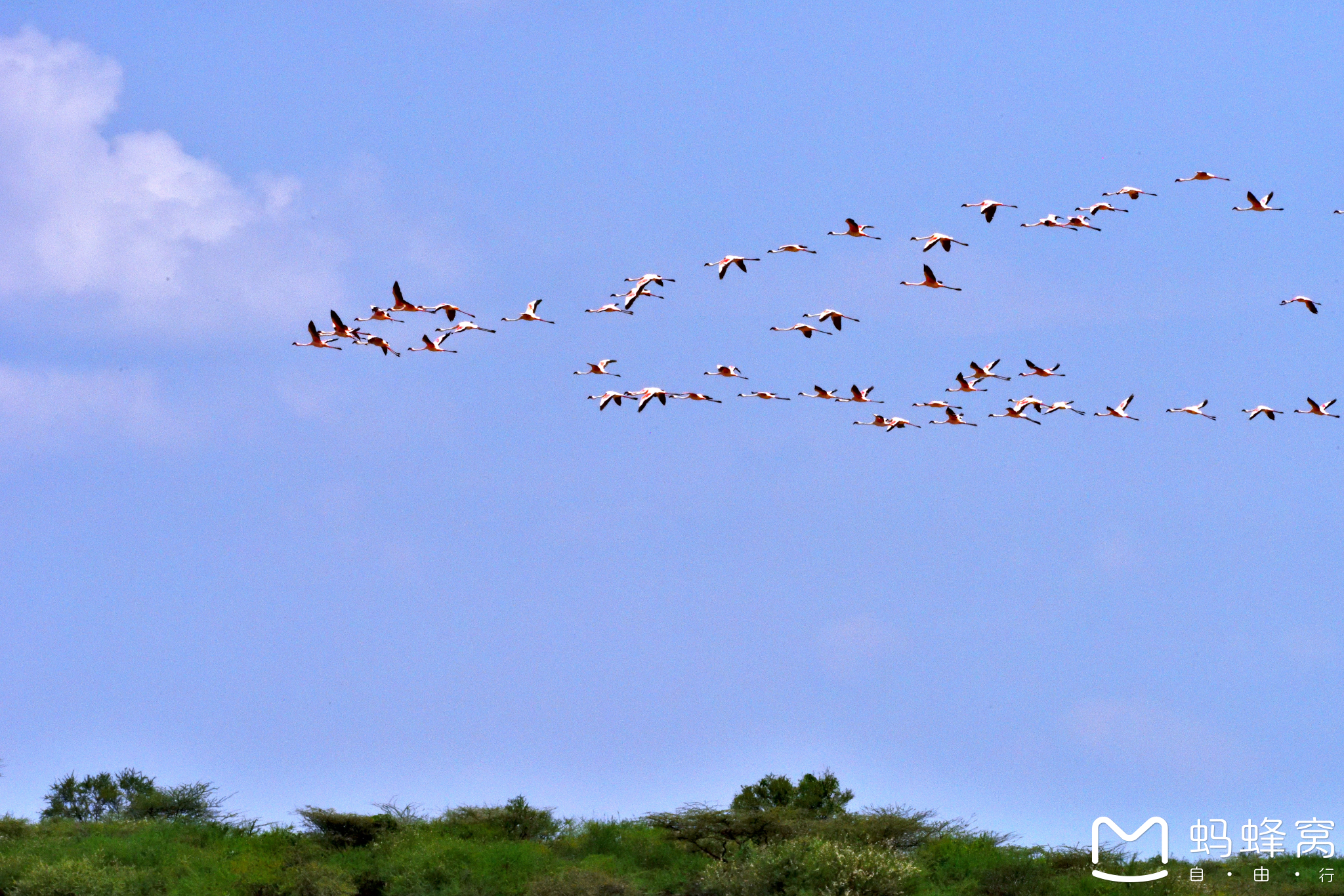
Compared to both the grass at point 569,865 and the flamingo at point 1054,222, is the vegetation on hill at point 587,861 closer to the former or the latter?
the grass at point 569,865

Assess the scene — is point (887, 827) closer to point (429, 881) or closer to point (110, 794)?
point (429, 881)

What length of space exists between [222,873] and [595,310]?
16.6 metres

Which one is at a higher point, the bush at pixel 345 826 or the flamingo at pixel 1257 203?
the flamingo at pixel 1257 203

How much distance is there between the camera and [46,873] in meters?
35.6

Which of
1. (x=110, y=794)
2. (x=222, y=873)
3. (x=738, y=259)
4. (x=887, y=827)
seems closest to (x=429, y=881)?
(x=222, y=873)

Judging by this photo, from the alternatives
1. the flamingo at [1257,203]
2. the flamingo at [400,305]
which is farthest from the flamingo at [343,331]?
the flamingo at [1257,203]

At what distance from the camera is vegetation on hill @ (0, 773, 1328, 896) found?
3297cm

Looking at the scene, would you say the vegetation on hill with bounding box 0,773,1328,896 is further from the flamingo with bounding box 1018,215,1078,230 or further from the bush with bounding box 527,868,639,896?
the flamingo with bounding box 1018,215,1078,230

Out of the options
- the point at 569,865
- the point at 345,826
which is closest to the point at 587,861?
the point at 569,865

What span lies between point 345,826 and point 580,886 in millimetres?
8575

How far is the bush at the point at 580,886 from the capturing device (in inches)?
1324

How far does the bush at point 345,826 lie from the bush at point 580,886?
658 cm

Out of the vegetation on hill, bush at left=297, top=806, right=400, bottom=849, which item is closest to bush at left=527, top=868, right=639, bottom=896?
the vegetation on hill

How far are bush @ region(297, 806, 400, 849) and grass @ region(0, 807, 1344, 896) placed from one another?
6 cm
